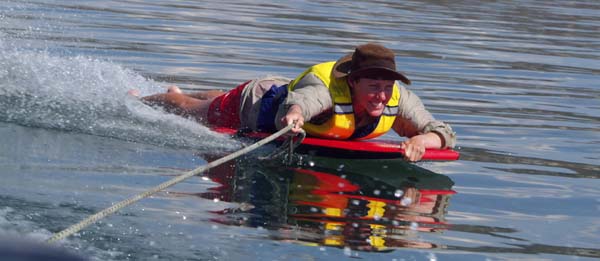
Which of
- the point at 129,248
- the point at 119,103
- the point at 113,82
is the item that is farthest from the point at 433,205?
the point at 113,82

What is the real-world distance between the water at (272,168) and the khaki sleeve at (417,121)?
0.26m

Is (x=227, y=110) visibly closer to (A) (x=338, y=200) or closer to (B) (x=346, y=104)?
(B) (x=346, y=104)

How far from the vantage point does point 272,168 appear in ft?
23.5

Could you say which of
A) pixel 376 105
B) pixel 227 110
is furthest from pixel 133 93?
pixel 376 105

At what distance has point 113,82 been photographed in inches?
393

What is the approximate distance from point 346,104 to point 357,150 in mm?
321

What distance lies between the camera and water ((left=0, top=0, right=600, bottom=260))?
5.14 m

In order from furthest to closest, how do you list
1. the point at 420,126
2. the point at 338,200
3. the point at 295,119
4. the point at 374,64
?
the point at 420,126
the point at 374,64
the point at 295,119
the point at 338,200

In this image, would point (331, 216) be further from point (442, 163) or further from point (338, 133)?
point (442, 163)

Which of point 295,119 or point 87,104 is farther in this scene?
point 87,104

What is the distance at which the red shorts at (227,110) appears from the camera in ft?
26.7

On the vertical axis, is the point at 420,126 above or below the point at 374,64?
below

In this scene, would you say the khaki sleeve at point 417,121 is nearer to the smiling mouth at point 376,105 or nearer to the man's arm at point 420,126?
the man's arm at point 420,126

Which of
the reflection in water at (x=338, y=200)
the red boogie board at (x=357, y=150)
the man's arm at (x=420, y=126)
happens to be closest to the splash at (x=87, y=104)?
the red boogie board at (x=357, y=150)
